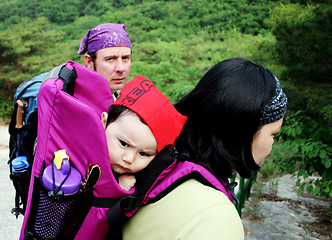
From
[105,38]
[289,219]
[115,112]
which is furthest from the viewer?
[289,219]

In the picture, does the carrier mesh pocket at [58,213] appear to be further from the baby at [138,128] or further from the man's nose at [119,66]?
the man's nose at [119,66]

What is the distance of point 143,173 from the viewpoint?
3.64 ft

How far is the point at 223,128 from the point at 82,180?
486mm

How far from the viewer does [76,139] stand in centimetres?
98

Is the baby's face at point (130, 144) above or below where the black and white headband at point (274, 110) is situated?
below

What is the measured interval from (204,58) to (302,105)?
12.4 m

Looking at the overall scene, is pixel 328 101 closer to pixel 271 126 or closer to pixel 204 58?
Result: pixel 271 126

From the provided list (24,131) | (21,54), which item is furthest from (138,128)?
(21,54)

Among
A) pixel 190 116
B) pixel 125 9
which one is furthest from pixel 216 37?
pixel 190 116

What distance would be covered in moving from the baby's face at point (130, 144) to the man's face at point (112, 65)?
1.28 m

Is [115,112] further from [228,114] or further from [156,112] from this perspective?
[228,114]

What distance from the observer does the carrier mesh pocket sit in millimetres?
917

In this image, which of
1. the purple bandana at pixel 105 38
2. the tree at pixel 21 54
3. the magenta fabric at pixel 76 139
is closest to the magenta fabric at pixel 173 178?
the magenta fabric at pixel 76 139

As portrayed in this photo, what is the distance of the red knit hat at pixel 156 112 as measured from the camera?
1116mm
